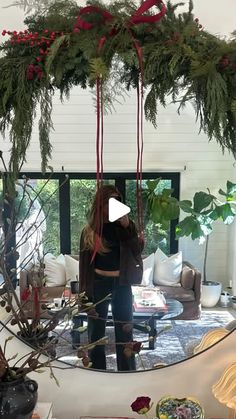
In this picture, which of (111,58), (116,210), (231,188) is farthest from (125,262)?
(111,58)

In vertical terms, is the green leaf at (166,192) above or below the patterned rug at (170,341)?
above

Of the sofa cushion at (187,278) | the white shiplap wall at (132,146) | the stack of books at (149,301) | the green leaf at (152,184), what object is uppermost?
the white shiplap wall at (132,146)

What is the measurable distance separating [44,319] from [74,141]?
1.64 ft

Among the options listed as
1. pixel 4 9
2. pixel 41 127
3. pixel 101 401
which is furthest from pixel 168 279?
pixel 4 9

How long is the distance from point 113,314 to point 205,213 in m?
0.39

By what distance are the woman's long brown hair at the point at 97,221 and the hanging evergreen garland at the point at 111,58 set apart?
9.0 inches

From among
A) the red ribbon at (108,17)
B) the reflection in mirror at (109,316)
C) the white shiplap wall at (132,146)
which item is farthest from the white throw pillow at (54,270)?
the red ribbon at (108,17)

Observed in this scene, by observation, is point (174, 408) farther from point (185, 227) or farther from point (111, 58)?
point (111, 58)

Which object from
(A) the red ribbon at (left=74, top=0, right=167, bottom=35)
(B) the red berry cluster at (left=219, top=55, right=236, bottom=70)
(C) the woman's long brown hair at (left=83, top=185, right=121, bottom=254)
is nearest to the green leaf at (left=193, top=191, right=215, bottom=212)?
(C) the woman's long brown hair at (left=83, top=185, right=121, bottom=254)

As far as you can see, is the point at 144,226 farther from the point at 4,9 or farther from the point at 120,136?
the point at 4,9

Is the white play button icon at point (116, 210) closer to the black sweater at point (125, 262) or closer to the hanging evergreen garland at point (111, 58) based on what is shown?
the black sweater at point (125, 262)

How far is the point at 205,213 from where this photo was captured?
1098 mm

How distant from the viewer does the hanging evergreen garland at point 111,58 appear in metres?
0.94

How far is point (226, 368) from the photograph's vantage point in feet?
3.70
